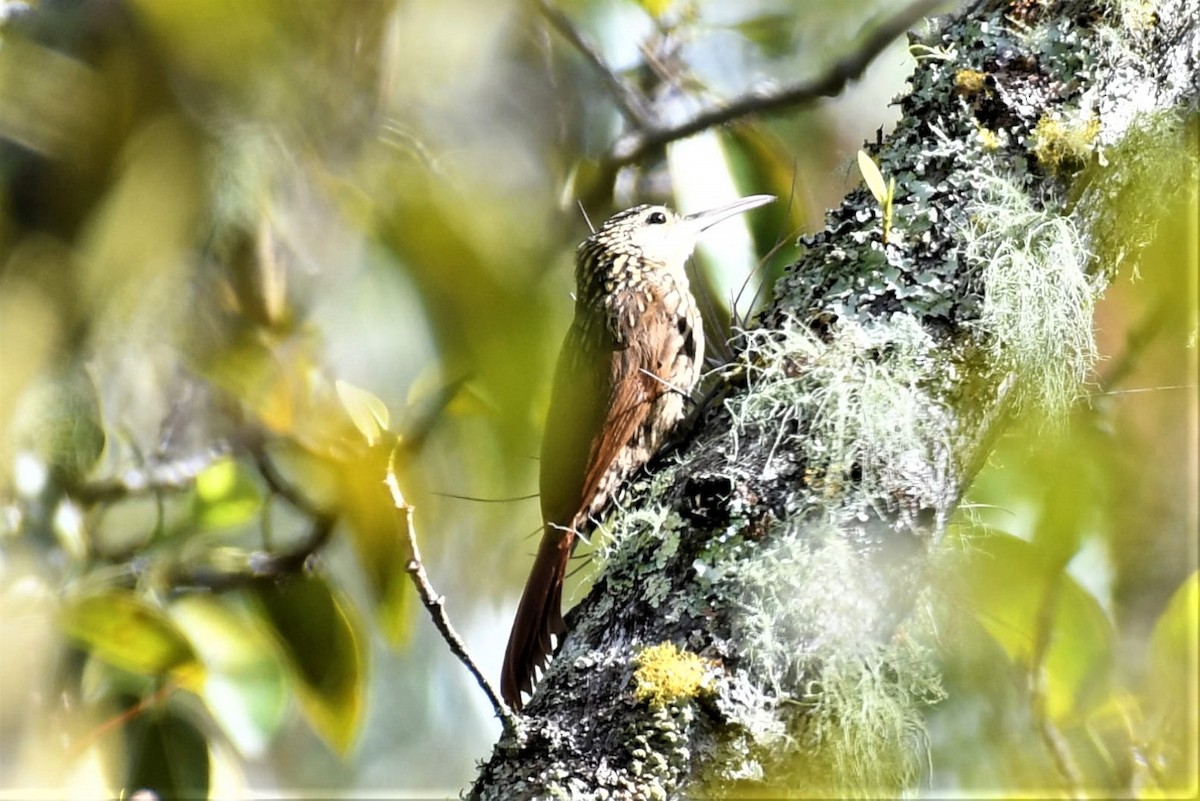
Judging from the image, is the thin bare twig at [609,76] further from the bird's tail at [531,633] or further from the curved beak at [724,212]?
the bird's tail at [531,633]

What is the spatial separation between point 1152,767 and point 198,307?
1.52 m

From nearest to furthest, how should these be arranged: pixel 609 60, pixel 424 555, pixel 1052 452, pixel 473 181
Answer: pixel 1052 452 → pixel 473 181 → pixel 424 555 → pixel 609 60

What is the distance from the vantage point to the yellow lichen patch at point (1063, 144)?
108cm

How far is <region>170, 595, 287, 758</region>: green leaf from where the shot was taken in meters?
1.69

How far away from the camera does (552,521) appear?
1480 millimetres

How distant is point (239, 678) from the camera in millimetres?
1711

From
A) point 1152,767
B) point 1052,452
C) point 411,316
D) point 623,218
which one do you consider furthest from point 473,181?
point 1152,767

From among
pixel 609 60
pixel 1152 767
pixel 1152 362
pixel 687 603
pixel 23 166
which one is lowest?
pixel 1152 767

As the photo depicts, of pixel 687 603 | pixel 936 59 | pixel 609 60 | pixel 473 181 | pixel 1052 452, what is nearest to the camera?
pixel 687 603

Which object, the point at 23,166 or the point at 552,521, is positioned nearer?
the point at 552,521

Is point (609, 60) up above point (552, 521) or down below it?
above

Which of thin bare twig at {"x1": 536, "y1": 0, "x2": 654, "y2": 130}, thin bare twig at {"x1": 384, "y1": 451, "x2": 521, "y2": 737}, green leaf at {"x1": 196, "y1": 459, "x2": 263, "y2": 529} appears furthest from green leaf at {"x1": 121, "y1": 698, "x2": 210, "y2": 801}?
thin bare twig at {"x1": 536, "y1": 0, "x2": 654, "y2": 130}

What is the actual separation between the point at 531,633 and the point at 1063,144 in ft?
2.61

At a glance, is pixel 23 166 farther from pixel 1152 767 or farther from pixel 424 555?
pixel 1152 767
